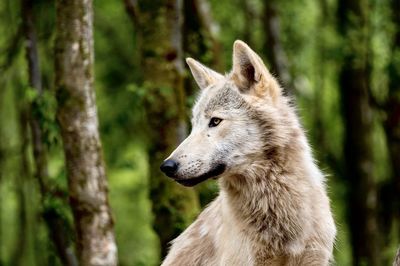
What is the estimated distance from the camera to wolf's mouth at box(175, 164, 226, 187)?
7.15 m

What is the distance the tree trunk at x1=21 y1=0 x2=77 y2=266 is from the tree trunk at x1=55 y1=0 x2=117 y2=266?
2.12m

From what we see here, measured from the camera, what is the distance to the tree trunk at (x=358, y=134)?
62.4 ft

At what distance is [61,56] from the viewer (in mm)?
8742

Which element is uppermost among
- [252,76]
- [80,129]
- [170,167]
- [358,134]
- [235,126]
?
[252,76]

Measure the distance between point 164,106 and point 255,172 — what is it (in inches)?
138

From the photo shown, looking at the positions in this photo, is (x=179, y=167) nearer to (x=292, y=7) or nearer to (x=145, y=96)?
(x=145, y=96)

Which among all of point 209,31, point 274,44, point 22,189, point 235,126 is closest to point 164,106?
point 209,31

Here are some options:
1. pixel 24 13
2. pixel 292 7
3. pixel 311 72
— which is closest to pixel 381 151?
pixel 311 72

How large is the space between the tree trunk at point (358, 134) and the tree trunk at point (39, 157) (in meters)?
8.50

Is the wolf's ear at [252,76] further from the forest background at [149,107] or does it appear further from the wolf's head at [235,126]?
the forest background at [149,107]

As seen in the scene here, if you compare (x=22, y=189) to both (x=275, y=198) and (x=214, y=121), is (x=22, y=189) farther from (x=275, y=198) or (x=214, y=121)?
(x=275, y=198)

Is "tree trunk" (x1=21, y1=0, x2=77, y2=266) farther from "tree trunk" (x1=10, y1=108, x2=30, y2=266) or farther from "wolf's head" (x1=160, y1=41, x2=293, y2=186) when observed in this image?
"wolf's head" (x1=160, y1=41, x2=293, y2=186)

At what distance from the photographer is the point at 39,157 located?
40.6 ft

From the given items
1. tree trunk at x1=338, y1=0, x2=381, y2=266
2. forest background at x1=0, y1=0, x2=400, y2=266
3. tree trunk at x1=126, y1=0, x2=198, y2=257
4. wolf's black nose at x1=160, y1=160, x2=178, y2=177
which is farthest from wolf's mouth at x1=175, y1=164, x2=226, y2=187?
tree trunk at x1=338, y1=0, x2=381, y2=266
